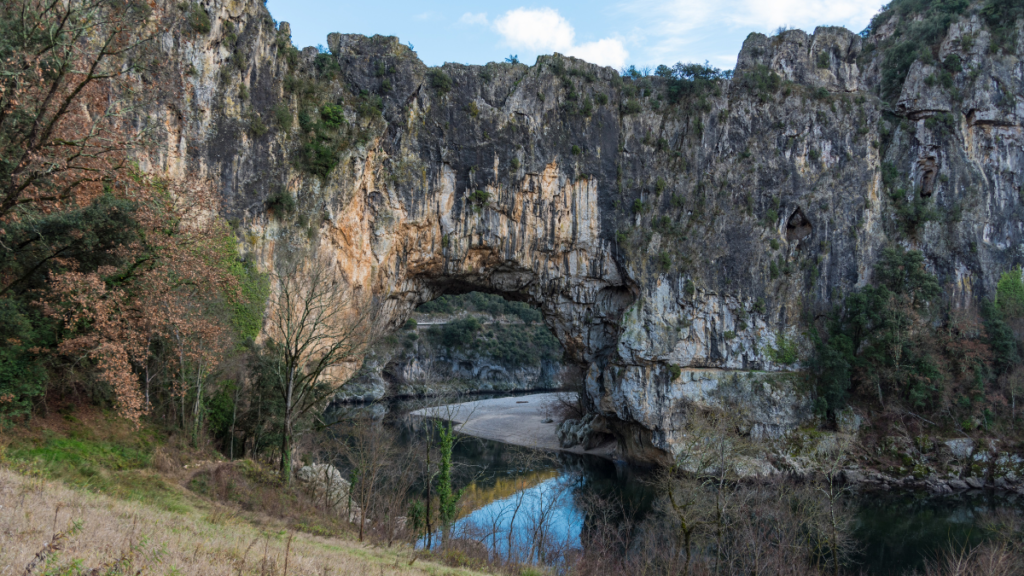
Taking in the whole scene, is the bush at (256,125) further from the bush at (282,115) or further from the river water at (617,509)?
the river water at (617,509)

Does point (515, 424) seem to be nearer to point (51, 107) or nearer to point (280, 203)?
point (280, 203)

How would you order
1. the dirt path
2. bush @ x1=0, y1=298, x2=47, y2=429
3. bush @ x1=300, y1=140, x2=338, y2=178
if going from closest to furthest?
bush @ x1=0, y1=298, x2=47, y2=429 → bush @ x1=300, y1=140, x2=338, y2=178 → the dirt path

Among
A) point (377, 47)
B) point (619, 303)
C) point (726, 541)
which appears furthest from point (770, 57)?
point (726, 541)

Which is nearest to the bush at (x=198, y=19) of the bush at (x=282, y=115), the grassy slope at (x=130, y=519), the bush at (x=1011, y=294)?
the bush at (x=282, y=115)

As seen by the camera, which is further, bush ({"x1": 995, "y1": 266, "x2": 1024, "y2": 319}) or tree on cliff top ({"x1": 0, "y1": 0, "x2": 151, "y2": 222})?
bush ({"x1": 995, "y1": 266, "x2": 1024, "y2": 319})

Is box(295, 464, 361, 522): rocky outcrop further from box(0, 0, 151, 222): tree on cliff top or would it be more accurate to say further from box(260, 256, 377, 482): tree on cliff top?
box(0, 0, 151, 222): tree on cliff top

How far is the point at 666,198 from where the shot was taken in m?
34.0

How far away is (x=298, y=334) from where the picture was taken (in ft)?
55.8

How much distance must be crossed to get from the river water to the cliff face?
470 cm

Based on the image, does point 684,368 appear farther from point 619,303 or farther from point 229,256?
point 229,256

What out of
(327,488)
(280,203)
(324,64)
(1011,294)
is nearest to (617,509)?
(327,488)

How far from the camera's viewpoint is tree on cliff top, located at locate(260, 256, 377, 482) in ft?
57.5

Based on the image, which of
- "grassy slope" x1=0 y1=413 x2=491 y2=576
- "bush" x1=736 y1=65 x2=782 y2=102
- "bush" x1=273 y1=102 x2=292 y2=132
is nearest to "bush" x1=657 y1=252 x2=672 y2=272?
"bush" x1=736 y1=65 x2=782 y2=102

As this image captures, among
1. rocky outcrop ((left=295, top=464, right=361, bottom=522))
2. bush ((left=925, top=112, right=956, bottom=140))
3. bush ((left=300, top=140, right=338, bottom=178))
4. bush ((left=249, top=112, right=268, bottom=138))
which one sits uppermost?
bush ((left=925, top=112, right=956, bottom=140))
